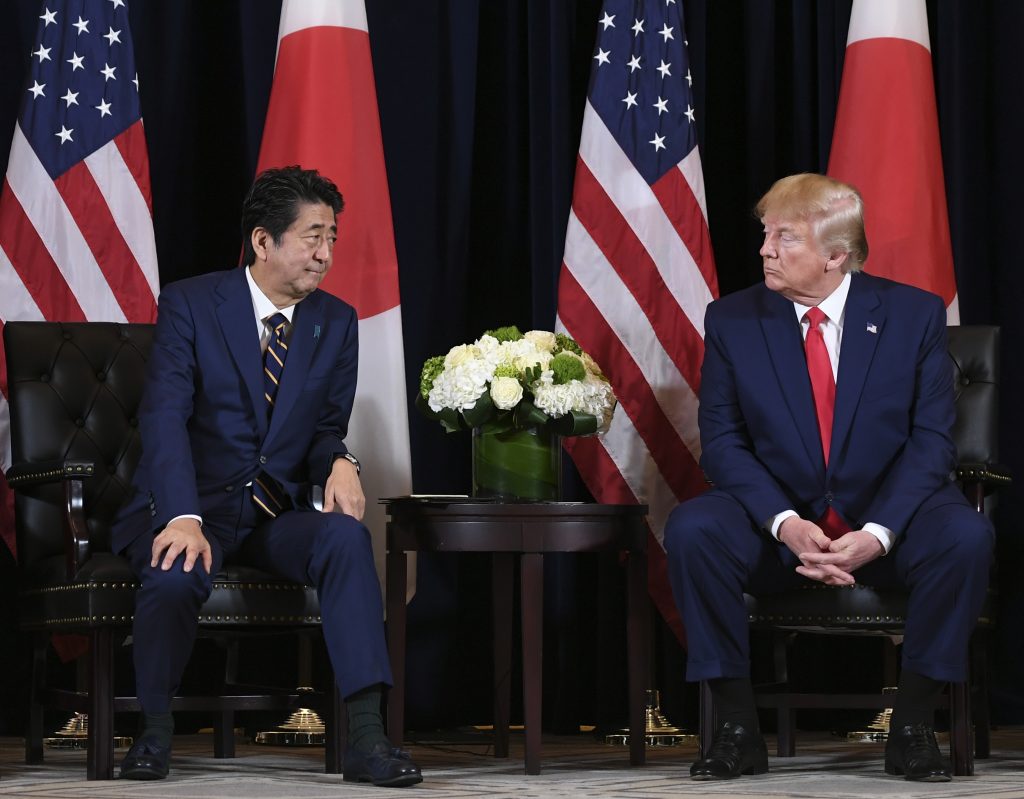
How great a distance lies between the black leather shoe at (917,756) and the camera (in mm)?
3031

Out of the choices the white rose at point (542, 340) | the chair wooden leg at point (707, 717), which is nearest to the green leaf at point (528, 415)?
the white rose at point (542, 340)

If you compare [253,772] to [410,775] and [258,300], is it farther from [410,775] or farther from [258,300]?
[258,300]

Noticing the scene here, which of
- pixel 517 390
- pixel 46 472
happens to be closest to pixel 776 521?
pixel 517 390

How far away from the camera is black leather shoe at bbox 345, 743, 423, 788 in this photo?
2.92 metres

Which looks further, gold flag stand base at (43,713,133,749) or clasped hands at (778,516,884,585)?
gold flag stand base at (43,713,133,749)

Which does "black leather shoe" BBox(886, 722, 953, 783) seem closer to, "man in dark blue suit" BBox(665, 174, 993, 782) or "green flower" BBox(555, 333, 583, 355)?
"man in dark blue suit" BBox(665, 174, 993, 782)

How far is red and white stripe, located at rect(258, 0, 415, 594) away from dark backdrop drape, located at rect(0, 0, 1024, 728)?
1.08ft

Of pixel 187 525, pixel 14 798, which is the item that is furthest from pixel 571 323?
pixel 14 798

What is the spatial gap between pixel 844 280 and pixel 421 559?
5.52 ft

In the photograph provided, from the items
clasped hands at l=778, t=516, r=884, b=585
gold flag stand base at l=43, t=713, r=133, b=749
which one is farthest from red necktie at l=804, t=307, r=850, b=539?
gold flag stand base at l=43, t=713, r=133, b=749

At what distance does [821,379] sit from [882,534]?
426 millimetres

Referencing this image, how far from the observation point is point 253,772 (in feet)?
10.9

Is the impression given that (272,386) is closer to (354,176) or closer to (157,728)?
(157,728)

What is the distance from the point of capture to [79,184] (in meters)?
4.27
